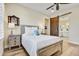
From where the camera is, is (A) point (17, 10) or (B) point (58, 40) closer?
(A) point (17, 10)

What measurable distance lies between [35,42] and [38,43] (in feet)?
0.23

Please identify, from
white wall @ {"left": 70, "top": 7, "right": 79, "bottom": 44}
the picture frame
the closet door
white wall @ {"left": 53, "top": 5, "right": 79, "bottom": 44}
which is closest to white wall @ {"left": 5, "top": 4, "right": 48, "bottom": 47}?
the picture frame

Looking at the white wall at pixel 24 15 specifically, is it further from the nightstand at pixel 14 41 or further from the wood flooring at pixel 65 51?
the wood flooring at pixel 65 51

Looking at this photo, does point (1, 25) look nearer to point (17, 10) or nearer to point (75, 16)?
point (17, 10)

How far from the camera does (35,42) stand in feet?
5.47

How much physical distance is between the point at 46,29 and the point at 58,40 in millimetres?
420

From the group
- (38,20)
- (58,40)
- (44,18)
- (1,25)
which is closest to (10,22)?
(1,25)

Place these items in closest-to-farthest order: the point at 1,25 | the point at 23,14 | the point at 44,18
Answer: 1. the point at 1,25
2. the point at 23,14
3. the point at 44,18

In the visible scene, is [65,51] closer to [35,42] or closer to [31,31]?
[35,42]

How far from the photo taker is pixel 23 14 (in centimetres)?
177

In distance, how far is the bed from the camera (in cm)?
168

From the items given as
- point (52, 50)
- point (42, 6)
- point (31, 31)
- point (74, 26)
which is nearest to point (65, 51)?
point (52, 50)

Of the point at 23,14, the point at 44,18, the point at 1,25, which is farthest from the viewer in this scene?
the point at 44,18

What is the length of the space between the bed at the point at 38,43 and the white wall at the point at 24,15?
0.12m
